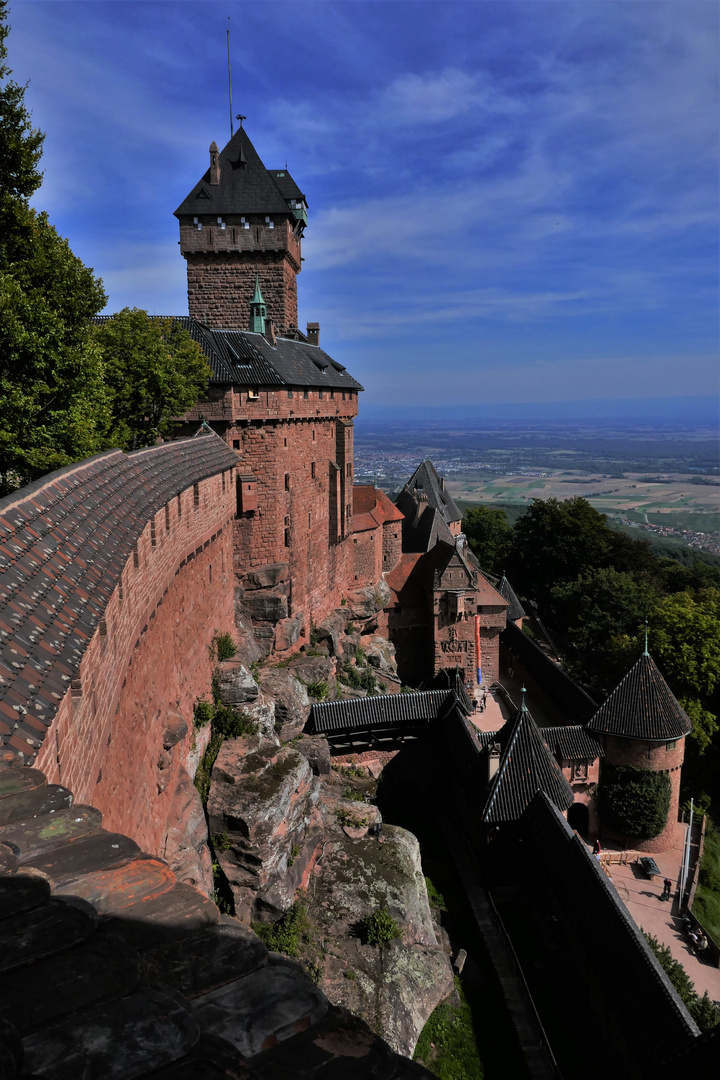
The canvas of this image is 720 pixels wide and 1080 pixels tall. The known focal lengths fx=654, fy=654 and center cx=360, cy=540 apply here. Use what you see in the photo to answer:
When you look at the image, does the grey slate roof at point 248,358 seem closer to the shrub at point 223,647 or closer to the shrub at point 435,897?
the shrub at point 223,647

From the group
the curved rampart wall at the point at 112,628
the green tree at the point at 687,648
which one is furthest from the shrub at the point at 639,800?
the curved rampart wall at the point at 112,628

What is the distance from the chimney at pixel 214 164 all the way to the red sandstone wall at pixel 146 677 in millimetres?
15704

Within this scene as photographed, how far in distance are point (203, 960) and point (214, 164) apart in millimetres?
28625

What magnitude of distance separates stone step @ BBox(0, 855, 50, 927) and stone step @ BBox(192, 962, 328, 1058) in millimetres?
737

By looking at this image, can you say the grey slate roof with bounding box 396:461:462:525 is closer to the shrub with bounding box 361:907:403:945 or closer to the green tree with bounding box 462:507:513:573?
the green tree with bounding box 462:507:513:573

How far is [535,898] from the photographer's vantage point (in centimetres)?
1886

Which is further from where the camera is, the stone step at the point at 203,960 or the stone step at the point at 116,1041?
the stone step at the point at 203,960

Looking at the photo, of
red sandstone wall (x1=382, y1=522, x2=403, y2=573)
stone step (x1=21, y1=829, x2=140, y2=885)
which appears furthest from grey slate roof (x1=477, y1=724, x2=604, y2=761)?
stone step (x1=21, y1=829, x2=140, y2=885)

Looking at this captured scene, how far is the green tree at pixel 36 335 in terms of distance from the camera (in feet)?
41.3

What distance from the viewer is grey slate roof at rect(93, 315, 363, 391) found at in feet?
68.0

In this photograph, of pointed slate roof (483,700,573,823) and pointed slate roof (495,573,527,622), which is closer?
pointed slate roof (483,700,573,823)

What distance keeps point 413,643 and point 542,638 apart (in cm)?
1507

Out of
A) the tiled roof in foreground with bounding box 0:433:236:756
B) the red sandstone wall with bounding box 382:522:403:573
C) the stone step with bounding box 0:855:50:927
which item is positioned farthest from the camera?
the red sandstone wall with bounding box 382:522:403:573

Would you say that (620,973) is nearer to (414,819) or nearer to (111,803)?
(414,819)
